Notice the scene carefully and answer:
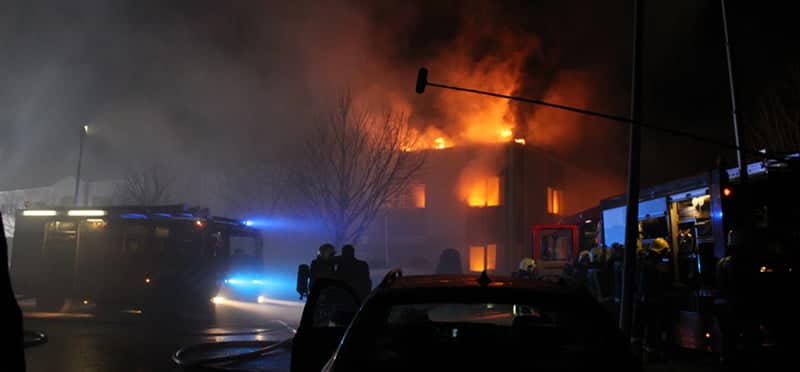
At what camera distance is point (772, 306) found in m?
8.17

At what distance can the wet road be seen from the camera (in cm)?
946

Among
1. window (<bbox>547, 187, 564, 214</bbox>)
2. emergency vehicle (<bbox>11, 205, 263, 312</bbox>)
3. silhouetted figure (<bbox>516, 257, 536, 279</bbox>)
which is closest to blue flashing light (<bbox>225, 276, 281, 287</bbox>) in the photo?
emergency vehicle (<bbox>11, 205, 263, 312</bbox>)

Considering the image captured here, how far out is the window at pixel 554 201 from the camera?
37.3 meters

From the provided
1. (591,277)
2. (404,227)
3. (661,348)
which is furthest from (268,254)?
(661,348)

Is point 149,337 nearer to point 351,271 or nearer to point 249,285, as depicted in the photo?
point 351,271

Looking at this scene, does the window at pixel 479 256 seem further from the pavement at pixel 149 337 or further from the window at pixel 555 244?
the pavement at pixel 149 337

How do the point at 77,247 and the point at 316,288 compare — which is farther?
the point at 77,247

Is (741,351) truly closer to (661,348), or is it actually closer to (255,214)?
(661,348)

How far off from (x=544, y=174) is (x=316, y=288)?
33.4 metres

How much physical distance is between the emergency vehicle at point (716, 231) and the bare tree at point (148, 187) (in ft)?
106

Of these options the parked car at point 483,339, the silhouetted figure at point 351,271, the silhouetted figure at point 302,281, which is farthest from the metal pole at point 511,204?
the parked car at point 483,339

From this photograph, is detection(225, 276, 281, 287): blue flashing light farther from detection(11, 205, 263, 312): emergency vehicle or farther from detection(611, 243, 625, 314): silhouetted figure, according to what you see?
detection(611, 243, 625, 314): silhouetted figure

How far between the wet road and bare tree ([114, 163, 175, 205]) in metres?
21.5

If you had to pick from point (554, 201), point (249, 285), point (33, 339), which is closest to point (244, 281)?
point (249, 285)
